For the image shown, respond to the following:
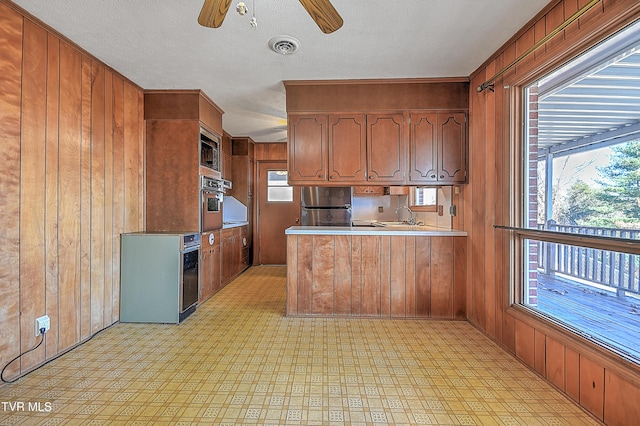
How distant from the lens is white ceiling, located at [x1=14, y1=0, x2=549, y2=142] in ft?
6.70

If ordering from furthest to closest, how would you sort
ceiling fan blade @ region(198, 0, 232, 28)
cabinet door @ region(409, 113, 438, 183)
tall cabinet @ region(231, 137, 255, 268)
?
tall cabinet @ region(231, 137, 255, 268) < cabinet door @ region(409, 113, 438, 183) < ceiling fan blade @ region(198, 0, 232, 28)

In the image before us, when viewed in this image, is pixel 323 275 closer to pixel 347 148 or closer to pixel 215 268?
pixel 347 148

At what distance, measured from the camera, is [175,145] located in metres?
3.48

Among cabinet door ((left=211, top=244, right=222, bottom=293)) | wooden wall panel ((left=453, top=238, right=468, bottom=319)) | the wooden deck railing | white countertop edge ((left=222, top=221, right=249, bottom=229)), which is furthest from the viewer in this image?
white countertop edge ((left=222, top=221, right=249, bottom=229))

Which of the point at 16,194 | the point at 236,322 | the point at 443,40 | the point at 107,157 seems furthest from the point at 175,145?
the point at 443,40

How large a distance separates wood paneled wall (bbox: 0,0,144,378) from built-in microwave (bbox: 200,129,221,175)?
78cm

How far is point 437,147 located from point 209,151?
2.80 meters

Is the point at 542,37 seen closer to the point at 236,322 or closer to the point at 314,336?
the point at 314,336

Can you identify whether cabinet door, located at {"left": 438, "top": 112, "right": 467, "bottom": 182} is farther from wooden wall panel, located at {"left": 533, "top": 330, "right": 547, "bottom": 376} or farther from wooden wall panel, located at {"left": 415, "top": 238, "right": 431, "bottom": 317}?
wooden wall panel, located at {"left": 533, "top": 330, "right": 547, "bottom": 376}

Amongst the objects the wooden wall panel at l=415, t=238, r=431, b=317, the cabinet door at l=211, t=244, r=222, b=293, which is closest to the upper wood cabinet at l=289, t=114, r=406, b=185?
the wooden wall panel at l=415, t=238, r=431, b=317

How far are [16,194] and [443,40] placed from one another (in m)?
3.35

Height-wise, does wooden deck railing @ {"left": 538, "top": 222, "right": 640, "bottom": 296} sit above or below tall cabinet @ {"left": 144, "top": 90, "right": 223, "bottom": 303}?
below

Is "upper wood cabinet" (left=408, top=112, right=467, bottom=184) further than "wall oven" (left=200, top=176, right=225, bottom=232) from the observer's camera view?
No

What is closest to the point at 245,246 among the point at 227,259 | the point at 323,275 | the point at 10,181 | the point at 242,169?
the point at 227,259
